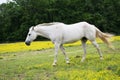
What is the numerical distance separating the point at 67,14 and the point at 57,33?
58.1 m

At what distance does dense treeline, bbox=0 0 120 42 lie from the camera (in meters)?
68.1

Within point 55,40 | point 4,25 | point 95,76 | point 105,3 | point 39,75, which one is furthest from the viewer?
point 105,3

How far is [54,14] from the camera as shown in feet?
236

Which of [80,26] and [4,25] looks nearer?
[80,26]

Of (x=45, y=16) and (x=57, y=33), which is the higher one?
(x=57, y=33)

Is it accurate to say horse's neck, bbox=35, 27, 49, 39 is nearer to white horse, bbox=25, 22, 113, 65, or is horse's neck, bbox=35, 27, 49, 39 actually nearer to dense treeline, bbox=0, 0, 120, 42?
white horse, bbox=25, 22, 113, 65

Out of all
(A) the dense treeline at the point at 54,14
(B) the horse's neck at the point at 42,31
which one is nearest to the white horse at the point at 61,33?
(B) the horse's neck at the point at 42,31

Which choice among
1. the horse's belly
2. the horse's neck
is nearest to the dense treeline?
the horse's neck

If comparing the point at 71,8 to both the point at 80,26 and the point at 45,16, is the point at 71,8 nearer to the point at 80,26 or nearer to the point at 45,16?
the point at 45,16

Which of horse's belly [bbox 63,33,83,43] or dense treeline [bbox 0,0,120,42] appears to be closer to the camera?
horse's belly [bbox 63,33,83,43]

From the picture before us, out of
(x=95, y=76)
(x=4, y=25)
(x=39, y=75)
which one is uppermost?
(x=95, y=76)

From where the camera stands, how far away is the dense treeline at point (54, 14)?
68.1 metres

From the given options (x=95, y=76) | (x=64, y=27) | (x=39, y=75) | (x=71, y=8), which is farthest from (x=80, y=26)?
(x=71, y=8)

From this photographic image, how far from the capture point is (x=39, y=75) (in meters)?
11.7
